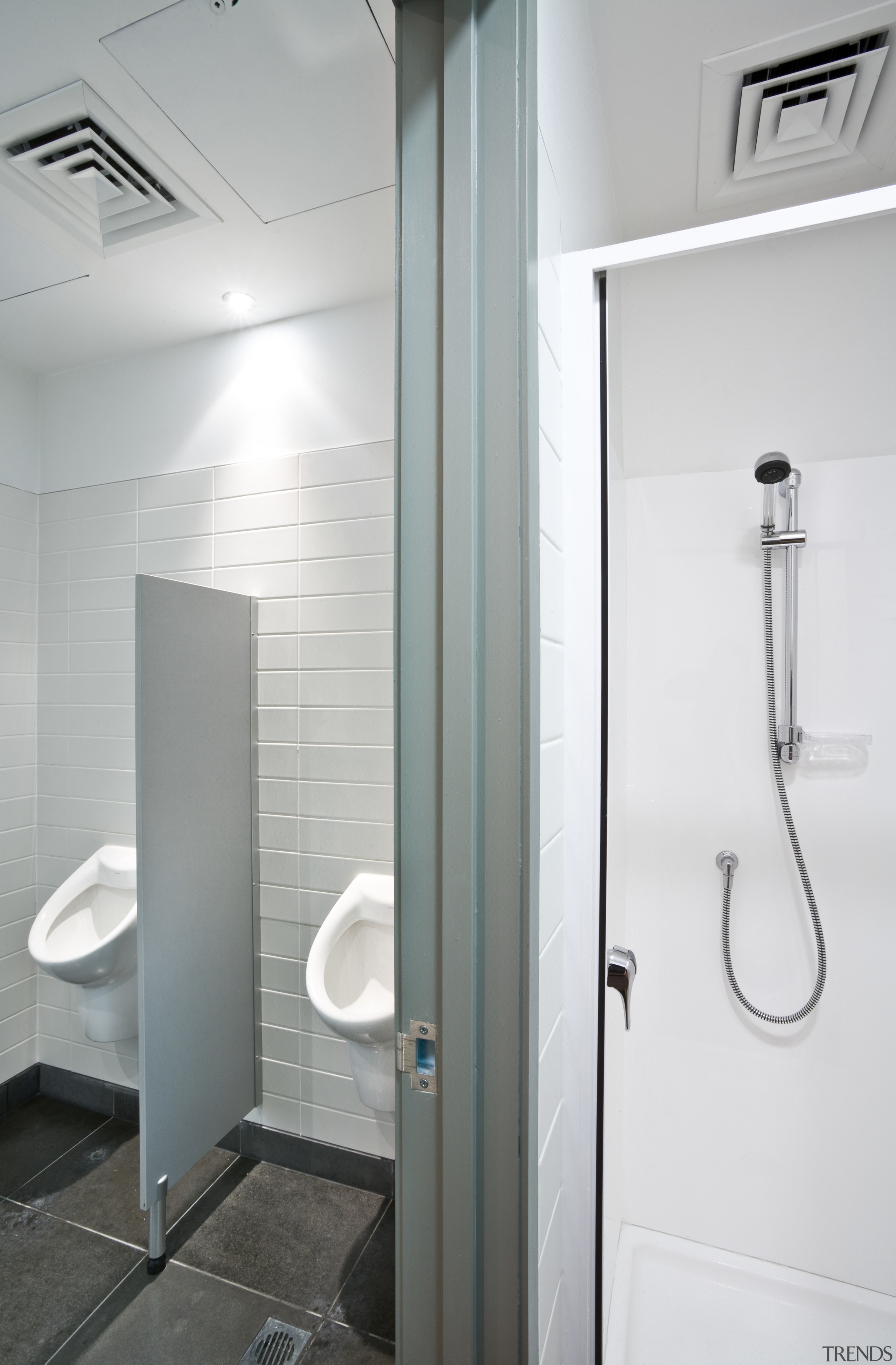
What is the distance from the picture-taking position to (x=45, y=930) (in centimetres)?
175

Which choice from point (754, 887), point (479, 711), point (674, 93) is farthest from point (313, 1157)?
point (674, 93)

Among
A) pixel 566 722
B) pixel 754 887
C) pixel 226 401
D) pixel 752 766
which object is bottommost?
pixel 754 887

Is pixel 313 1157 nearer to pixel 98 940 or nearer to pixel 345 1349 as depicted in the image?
pixel 345 1349

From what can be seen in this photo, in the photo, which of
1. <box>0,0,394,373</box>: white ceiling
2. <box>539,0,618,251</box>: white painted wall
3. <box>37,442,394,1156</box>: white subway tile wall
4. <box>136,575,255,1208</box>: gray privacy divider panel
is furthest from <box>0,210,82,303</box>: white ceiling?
<box>539,0,618,251</box>: white painted wall

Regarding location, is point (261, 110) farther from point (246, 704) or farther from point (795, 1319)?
point (795, 1319)

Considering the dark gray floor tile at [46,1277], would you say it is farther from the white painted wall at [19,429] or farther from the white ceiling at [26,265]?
the white ceiling at [26,265]

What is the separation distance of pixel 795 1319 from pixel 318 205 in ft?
8.24

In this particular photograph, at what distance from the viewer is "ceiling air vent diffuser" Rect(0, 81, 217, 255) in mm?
1147

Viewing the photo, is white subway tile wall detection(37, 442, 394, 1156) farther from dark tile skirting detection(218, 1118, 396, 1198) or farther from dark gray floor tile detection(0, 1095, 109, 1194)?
dark gray floor tile detection(0, 1095, 109, 1194)

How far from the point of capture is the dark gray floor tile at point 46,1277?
4.13 ft

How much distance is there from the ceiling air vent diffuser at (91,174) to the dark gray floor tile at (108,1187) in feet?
7.29

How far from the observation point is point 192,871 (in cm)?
154

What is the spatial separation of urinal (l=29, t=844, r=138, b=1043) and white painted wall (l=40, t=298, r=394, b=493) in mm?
1188

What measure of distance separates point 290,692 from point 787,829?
1.27 meters
